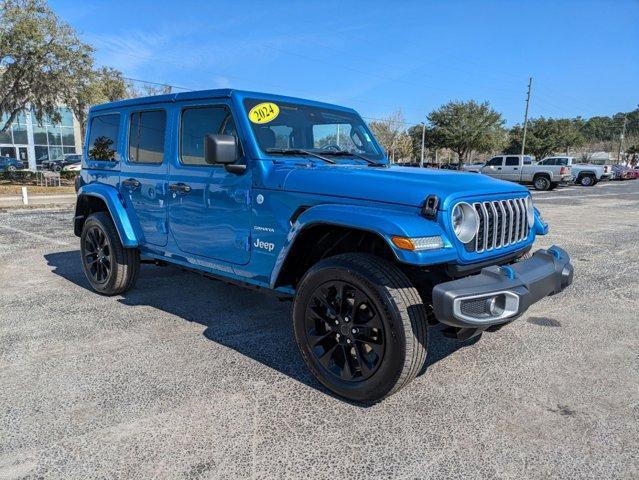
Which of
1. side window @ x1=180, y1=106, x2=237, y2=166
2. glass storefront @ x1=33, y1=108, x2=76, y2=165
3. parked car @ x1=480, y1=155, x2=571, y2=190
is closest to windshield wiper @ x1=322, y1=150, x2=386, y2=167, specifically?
side window @ x1=180, y1=106, x2=237, y2=166

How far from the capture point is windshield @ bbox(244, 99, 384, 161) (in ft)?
11.7

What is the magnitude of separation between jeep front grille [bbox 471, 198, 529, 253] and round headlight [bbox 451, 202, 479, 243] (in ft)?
0.24

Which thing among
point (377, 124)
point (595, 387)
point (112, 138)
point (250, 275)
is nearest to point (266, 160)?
point (250, 275)

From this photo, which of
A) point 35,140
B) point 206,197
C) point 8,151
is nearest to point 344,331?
point 206,197

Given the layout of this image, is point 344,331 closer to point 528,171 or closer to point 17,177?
point 528,171

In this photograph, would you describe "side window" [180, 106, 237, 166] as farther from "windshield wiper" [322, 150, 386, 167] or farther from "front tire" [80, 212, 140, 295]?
"front tire" [80, 212, 140, 295]

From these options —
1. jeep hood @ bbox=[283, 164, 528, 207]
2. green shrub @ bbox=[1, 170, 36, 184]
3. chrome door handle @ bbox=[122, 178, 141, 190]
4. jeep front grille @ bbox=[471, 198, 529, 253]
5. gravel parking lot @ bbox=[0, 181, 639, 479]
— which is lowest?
gravel parking lot @ bbox=[0, 181, 639, 479]

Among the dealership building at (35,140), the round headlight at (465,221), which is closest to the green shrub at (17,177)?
the dealership building at (35,140)

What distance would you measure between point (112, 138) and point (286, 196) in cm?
261

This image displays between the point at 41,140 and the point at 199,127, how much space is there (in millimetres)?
51693

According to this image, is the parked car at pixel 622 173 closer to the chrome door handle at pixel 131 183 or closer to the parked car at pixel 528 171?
the parked car at pixel 528 171

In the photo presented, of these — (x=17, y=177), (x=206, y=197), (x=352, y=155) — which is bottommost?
(x=17, y=177)

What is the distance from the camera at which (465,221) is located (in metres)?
2.79

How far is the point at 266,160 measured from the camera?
3.40 metres
